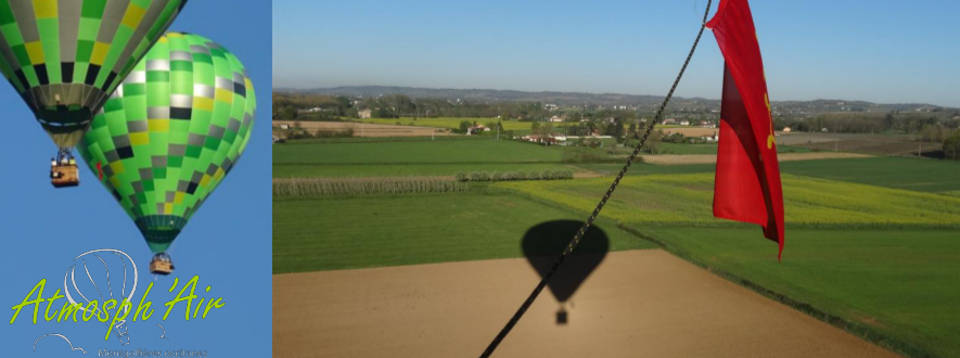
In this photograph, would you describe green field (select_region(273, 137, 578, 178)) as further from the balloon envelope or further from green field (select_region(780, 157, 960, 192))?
the balloon envelope

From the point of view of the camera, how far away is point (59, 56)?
8461mm

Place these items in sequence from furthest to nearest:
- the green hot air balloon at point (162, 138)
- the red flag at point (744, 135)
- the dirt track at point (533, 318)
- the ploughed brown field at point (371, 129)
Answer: the ploughed brown field at point (371, 129)
the dirt track at point (533, 318)
the green hot air balloon at point (162, 138)
the red flag at point (744, 135)

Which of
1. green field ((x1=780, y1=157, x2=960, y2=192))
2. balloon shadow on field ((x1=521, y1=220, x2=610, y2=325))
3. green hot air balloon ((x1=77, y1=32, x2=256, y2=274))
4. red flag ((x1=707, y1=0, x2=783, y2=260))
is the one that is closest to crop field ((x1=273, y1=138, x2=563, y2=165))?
green field ((x1=780, y1=157, x2=960, y2=192))

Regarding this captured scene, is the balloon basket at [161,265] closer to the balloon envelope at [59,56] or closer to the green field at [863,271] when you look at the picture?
the balloon envelope at [59,56]

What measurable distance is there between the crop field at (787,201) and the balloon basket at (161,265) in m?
17.0

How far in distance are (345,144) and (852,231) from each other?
33321 mm

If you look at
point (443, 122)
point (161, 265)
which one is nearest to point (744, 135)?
point (161, 265)

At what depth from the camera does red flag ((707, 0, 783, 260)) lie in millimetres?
3996

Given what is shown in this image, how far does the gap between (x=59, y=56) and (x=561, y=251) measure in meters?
14.1

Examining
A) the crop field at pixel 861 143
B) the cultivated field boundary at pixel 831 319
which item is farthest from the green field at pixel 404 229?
the crop field at pixel 861 143

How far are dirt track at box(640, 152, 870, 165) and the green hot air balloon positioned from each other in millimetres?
37397

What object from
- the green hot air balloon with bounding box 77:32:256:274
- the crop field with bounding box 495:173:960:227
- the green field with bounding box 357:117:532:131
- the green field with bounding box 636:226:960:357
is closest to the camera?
the green hot air balloon with bounding box 77:32:256:274

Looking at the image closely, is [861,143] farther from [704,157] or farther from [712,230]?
[712,230]

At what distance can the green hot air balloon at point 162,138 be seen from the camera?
36.2 feet
